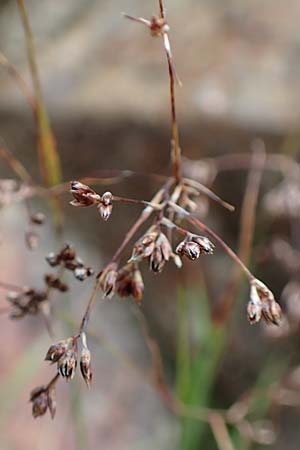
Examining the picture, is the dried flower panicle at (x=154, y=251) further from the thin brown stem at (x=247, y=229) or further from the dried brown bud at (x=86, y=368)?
the thin brown stem at (x=247, y=229)

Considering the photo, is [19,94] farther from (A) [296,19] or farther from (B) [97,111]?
(A) [296,19]

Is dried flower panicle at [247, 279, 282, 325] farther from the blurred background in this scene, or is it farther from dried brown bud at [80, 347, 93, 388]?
the blurred background

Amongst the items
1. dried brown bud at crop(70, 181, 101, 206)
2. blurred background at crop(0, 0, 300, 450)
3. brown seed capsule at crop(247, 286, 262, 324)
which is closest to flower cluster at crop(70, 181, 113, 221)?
dried brown bud at crop(70, 181, 101, 206)

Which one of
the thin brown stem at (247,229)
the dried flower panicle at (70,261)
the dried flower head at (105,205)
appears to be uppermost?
the dried flower head at (105,205)

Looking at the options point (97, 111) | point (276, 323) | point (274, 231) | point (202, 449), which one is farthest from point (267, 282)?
point (276, 323)

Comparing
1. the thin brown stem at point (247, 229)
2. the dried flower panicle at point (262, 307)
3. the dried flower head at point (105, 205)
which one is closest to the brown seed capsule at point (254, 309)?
the dried flower panicle at point (262, 307)

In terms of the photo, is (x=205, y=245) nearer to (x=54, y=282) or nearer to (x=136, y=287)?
(x=136, y=287)
